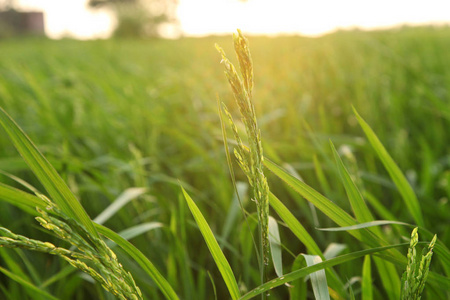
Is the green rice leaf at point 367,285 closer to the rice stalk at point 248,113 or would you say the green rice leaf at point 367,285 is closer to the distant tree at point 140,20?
the rice stalk at point 248,113

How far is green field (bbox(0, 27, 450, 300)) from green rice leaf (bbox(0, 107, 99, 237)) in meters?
0.17

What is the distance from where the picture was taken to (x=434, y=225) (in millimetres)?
1065

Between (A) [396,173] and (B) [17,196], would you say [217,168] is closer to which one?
(A) [396,173]

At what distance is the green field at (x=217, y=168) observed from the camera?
2.61 feet

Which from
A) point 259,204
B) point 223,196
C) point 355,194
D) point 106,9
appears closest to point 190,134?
point 223,196

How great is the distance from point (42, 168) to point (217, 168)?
0.80m

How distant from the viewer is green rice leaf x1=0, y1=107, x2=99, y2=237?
45cm

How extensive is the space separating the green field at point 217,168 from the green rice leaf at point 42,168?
173 millimetres

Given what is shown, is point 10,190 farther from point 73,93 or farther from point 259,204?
point 73,93

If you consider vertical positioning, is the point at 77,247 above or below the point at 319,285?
above

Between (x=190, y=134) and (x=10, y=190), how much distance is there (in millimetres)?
1351

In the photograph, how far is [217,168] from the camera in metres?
1.23

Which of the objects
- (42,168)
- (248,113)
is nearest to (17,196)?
(42,168)

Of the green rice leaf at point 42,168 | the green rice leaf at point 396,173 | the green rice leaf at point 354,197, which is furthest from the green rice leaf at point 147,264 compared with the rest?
the green rice leaf at point 396,173
